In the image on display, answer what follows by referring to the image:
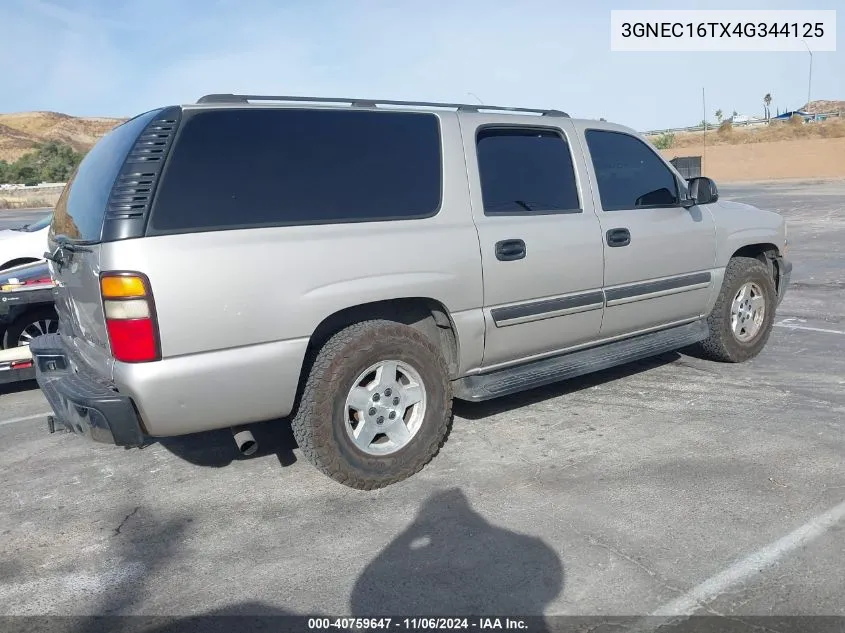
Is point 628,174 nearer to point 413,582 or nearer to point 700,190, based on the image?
point 700,190

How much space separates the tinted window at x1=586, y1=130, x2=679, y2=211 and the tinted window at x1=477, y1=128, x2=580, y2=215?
0.27 m

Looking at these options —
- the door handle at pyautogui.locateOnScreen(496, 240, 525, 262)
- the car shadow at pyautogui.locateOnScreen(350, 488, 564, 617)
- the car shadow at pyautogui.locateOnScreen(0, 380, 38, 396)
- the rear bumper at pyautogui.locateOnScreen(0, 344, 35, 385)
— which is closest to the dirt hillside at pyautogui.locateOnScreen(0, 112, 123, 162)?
the car shadow at pyautogui.locateOnScreen(0, 380, 38, 396)

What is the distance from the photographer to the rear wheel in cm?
583

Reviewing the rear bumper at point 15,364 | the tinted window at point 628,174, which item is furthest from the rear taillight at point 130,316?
the tinted window at point 628,174

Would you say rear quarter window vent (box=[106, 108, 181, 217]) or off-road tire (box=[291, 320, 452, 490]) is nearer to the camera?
rear quarter window vent (box=[106, 108, 181, 217])

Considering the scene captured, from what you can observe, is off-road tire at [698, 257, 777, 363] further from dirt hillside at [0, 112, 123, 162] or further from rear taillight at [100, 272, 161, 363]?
dirt hillside at [0, 112, 123, 162]

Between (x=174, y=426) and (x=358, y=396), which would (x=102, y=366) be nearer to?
(x=174, y=426)

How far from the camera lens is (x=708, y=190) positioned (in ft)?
17.0

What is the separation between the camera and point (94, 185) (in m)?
3.70

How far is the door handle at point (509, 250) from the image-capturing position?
4.12 m

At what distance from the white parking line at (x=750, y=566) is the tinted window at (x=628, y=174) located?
2228 mm

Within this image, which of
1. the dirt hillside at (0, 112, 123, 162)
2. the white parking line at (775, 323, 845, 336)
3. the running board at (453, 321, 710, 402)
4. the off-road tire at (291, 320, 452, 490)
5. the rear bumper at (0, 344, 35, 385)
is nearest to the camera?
the off-road tire at (291, 320, 452, 490)

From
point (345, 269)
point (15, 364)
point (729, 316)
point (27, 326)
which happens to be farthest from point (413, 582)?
point (27, 326)

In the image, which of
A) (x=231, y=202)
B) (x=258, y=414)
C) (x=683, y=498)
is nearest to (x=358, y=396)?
(x=258, y=414)
